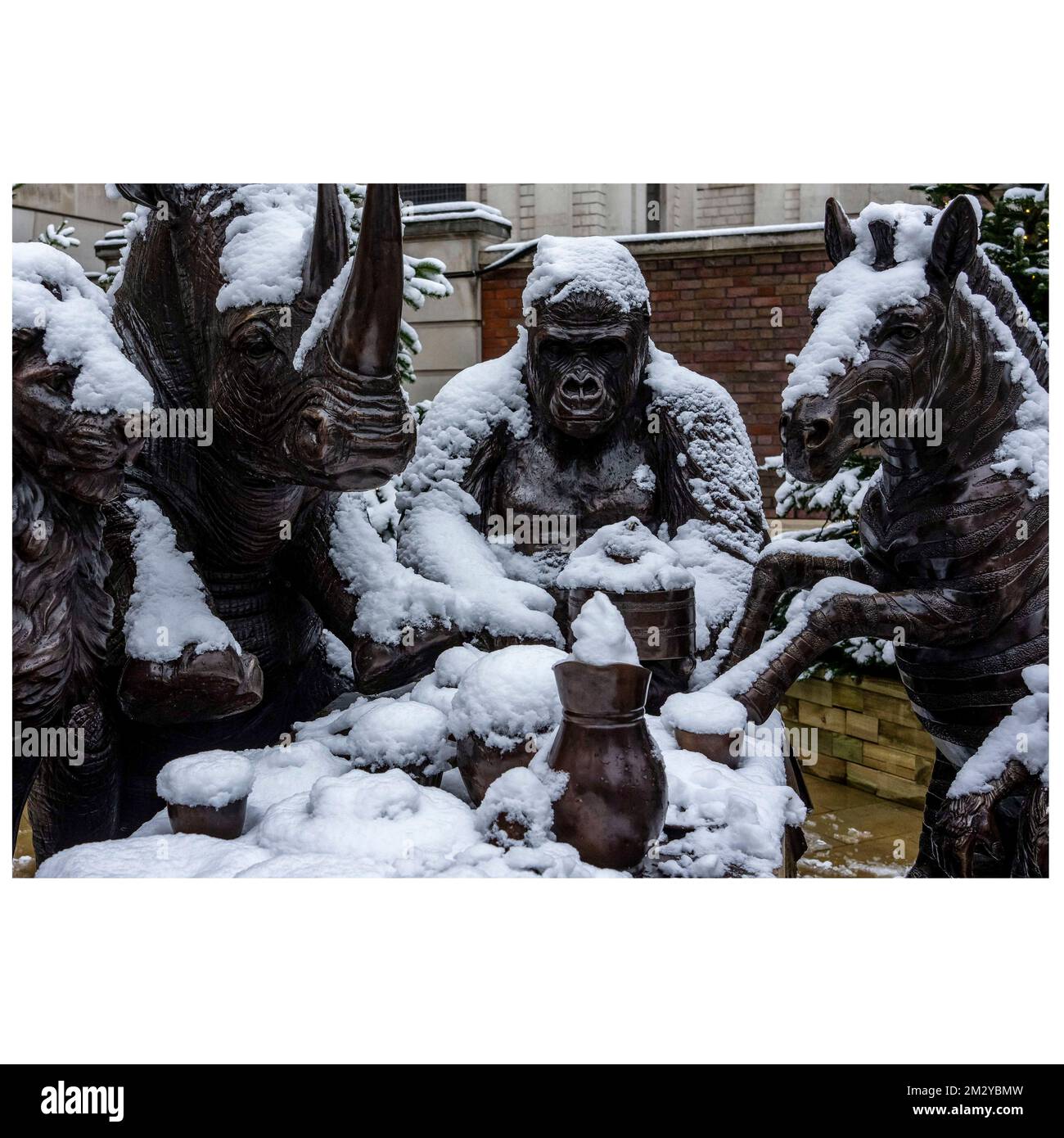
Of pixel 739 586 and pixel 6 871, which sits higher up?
pixel 739 586

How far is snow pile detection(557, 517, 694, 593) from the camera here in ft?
7.48

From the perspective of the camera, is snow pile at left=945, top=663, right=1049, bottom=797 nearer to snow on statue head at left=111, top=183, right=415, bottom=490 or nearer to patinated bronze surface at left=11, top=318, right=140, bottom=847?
snow on statue head at left=111, top=183, right=415, bottom=490

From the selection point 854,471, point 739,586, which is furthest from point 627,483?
point 854,471

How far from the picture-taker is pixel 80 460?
5.79 feet

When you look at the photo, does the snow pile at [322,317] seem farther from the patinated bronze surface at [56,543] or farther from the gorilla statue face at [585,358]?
the gorilla statue face at [585,358]

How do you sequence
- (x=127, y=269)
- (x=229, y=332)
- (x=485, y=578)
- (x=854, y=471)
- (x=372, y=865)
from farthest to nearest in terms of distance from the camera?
1. (x=854, y=471)
2. (x=485, y=578)
3. (x=127, y=269)
4. (x=229, y=332)
5. (x=372, y=865)

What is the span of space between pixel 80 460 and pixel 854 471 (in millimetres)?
3616

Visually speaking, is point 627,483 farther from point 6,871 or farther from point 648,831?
point 6,871

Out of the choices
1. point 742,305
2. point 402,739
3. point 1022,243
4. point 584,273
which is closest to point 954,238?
point 584,273

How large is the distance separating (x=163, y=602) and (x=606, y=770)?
909mm

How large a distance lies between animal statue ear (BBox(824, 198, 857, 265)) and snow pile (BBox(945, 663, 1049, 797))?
823mm

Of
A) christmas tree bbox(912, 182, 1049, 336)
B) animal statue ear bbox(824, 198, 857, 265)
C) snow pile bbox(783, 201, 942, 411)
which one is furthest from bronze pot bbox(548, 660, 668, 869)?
christmas tree bbox(912, 182, 1049, 336)

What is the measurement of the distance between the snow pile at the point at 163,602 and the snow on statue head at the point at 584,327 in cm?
86
